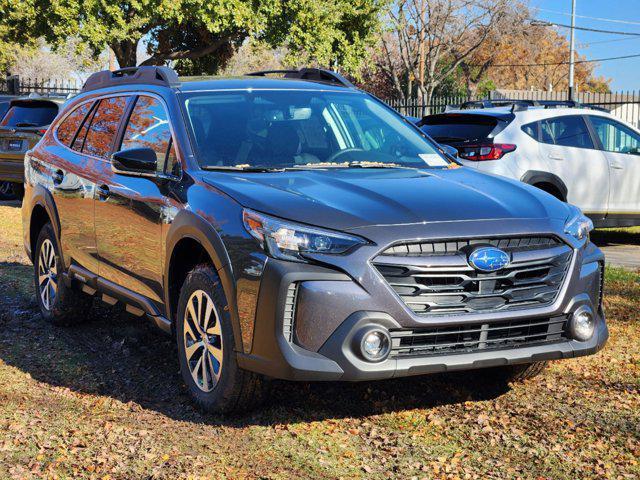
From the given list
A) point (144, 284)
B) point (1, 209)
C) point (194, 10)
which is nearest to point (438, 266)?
point (144, 284)

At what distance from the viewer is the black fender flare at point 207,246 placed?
→ 446 cm

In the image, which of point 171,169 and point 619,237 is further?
point 619,237

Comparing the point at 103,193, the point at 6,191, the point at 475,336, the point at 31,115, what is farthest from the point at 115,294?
the point at 6,191

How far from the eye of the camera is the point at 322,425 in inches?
187

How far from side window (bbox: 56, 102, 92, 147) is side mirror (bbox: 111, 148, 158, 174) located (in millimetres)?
1668

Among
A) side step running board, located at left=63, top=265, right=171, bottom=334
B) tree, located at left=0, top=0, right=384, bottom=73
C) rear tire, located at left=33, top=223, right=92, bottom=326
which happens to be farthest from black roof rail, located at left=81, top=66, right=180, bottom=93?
tree, located at left=0, top=0, right=384, bottom=73

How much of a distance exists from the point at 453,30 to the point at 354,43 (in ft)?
72.6

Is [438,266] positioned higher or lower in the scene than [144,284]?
higher

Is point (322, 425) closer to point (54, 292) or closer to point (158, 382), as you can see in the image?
point (158, 382)

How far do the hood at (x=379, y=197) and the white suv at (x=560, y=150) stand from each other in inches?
214

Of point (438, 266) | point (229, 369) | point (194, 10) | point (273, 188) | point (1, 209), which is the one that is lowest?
point (1, 209)

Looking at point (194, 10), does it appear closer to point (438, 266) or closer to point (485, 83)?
point (438, 266)

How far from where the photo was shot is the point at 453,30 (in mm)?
51250

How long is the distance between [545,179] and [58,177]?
6128mm
